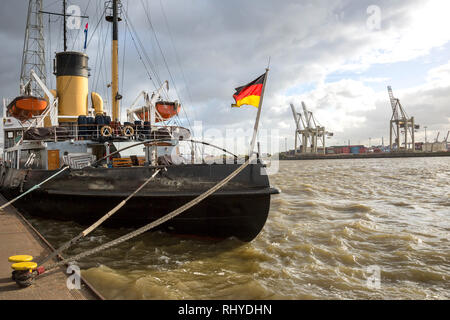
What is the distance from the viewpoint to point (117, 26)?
11.8m

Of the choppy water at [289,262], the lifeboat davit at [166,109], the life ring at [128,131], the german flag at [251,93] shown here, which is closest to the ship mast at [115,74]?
the lifeboat davit at [166,109]

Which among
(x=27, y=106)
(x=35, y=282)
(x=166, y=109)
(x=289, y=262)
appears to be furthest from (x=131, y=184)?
(x=27, y=106)

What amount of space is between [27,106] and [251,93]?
30.2 feet

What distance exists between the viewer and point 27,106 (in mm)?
10867

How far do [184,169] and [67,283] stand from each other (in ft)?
10.7

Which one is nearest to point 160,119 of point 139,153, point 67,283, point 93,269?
point 139,153

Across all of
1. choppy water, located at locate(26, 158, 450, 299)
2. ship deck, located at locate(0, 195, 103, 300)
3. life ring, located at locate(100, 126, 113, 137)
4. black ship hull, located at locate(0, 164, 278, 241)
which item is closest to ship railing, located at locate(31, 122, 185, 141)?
life ring, located at locate(100, 126, 113, 137)

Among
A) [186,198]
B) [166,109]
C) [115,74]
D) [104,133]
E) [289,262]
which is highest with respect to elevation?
[115,74]

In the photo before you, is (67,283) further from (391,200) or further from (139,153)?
(391,200)

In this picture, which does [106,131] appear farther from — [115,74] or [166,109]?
[115,74]

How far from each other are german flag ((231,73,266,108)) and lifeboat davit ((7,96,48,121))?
873cm

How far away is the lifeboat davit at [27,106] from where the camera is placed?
10.8m

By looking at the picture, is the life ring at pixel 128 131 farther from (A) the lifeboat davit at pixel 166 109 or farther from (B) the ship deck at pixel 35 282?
(B) the ship deck at pixel 35 282

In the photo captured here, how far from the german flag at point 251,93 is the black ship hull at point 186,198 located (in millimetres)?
1381
